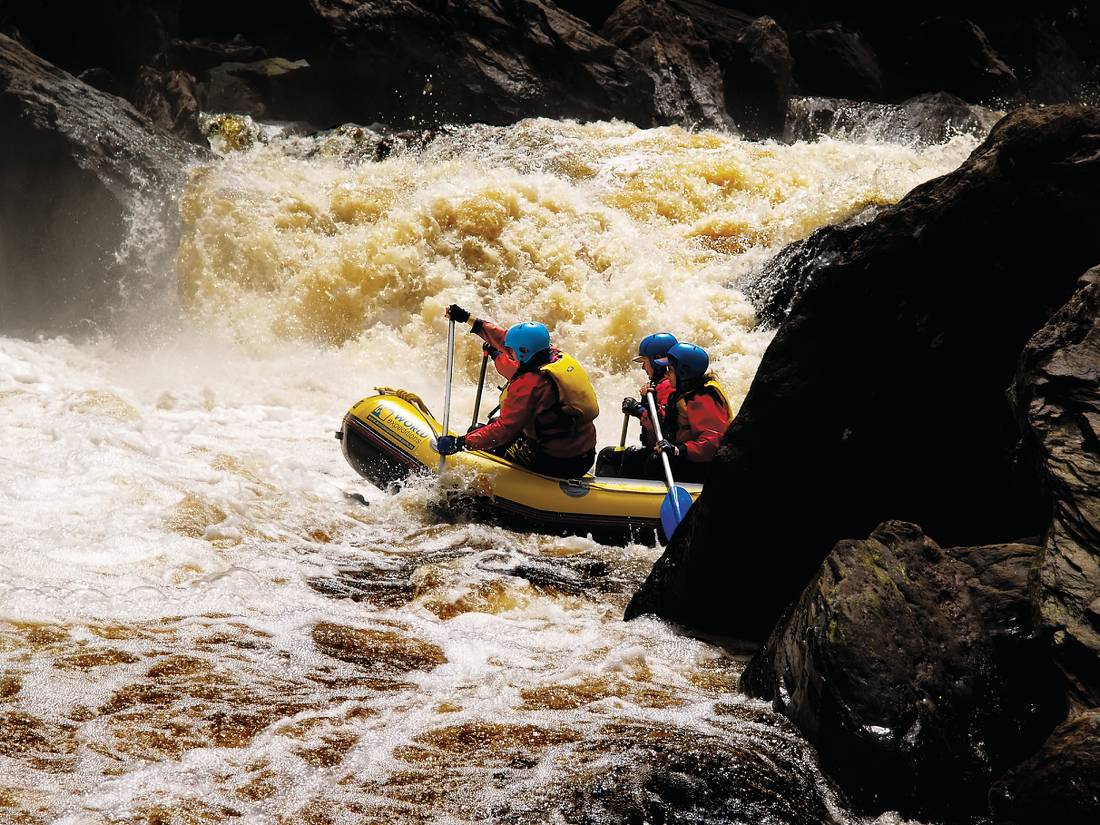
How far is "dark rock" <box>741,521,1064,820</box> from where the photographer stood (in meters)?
2.81

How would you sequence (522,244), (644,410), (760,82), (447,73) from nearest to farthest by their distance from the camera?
(644,410)
(522,244)
(447,73)
(760,82)

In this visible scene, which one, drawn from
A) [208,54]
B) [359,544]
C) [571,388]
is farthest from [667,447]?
[208,54]

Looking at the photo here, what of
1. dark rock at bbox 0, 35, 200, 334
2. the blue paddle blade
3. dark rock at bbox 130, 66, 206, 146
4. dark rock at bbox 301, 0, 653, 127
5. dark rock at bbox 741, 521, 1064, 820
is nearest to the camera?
dark rock at bbox 741, 521, 1064, 820

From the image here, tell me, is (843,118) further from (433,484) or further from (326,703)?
(326,703)

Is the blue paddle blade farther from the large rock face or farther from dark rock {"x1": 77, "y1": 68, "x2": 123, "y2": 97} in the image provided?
dark rock {"x1": 77, "y1": 68, "x2": 123, "y2": 97}

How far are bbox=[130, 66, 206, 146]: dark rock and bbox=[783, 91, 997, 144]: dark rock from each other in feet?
40.6

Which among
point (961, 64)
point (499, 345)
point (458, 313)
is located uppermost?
point (961, 64)

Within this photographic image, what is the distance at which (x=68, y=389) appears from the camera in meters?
9.62

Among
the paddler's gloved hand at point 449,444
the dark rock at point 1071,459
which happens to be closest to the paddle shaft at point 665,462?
the paddler's gloved hand at point 449,444

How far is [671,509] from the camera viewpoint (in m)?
6.19

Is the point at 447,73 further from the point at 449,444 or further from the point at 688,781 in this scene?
the point at 688,781

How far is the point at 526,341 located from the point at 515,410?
467 mm

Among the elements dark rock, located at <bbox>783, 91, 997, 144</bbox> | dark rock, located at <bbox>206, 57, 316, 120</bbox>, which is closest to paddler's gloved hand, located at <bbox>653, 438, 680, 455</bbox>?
dark rock, located at <bbox>783, 91, 997, 144</bbox>

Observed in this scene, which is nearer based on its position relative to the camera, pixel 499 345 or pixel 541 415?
pixel 541 415
